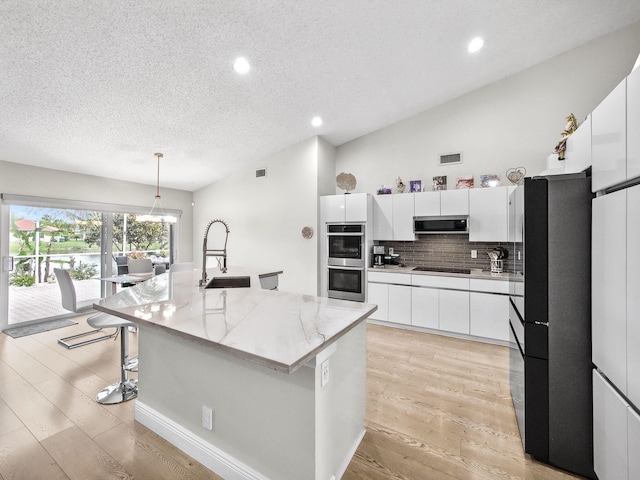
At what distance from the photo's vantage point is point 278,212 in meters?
5.24

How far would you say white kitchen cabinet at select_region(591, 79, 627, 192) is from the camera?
129 centimetres

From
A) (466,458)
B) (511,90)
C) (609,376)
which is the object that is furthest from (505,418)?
(511,90)

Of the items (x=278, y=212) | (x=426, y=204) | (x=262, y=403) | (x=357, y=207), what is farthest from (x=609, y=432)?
(x=278, y=212)

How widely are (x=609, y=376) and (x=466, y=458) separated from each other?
0.93 meters

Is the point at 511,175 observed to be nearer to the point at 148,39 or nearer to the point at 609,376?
the point at 609,376

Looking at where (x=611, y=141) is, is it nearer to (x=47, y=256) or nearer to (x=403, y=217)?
(x=403, y=217)

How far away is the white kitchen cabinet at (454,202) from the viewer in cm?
397

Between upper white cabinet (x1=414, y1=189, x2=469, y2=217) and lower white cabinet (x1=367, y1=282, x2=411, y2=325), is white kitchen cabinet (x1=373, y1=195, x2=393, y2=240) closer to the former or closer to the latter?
upper white cabinet (x1=414, y1=189, x2=469, y2=217)

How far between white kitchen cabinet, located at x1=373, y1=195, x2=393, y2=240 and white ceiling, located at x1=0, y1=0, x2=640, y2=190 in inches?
51.0

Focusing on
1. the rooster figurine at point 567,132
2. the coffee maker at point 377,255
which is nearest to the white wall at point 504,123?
the coffee maker at point 377,255

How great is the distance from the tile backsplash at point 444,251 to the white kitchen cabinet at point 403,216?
365 mm

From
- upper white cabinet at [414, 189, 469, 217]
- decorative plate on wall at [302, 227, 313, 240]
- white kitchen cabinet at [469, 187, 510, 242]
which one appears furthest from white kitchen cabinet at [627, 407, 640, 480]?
decorative plate on wall at [302, 227, 313, 240]

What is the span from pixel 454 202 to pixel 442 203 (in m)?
0.15

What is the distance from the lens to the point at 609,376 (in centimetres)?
137
